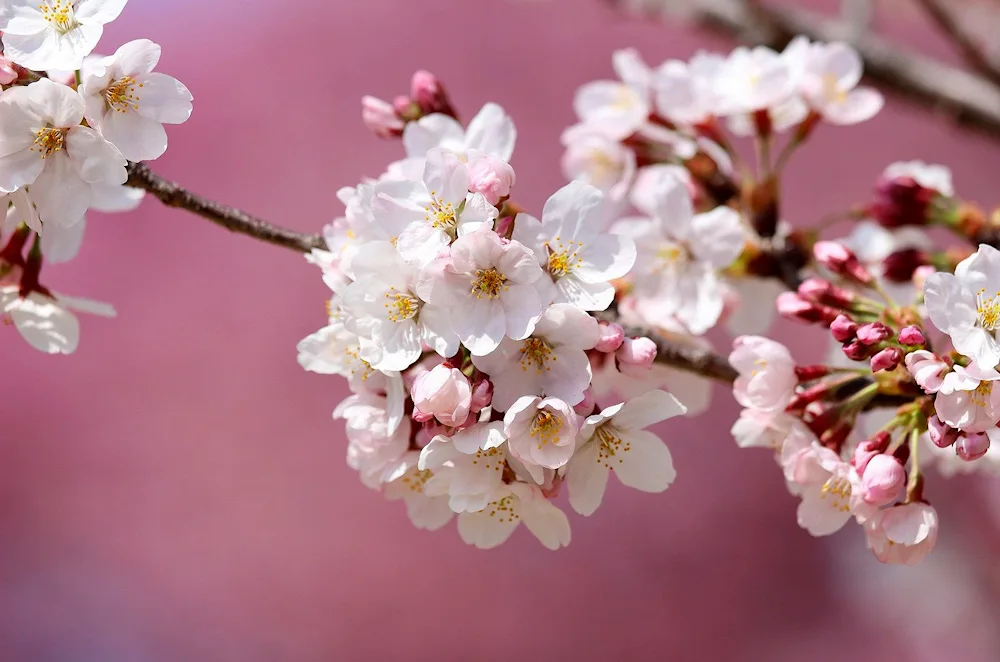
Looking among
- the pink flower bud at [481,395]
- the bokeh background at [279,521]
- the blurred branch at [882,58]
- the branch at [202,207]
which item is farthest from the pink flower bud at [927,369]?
the bokeh background at [279,521]

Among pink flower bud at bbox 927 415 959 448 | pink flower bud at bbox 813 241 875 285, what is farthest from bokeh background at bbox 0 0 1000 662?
pink flower bud at bbox 927 415 959 448

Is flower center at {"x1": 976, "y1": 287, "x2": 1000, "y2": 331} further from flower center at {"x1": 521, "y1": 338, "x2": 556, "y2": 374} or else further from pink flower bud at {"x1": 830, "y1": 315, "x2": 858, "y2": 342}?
flower center at {"x1": 521, "y1": 338, "x2": 556, "y2": 374}

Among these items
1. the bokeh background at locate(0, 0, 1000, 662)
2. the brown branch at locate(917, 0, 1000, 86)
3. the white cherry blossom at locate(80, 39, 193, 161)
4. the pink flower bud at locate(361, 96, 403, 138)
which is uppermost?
the brown branch at locate(917, 0, 1000, 86)

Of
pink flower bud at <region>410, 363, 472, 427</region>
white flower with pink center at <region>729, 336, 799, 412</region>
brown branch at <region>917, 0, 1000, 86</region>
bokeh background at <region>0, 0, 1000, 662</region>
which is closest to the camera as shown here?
pink flower bud at <region>410, 363, 472, 427</region>

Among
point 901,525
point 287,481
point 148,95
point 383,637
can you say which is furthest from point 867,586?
point 148,95

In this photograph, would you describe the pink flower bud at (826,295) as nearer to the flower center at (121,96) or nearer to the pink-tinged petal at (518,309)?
the pink-tinged petal at (518,309)

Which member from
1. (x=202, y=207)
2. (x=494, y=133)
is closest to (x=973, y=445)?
(x=494, y=133)

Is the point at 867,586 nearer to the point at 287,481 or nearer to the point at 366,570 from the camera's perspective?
the point at 366,570
